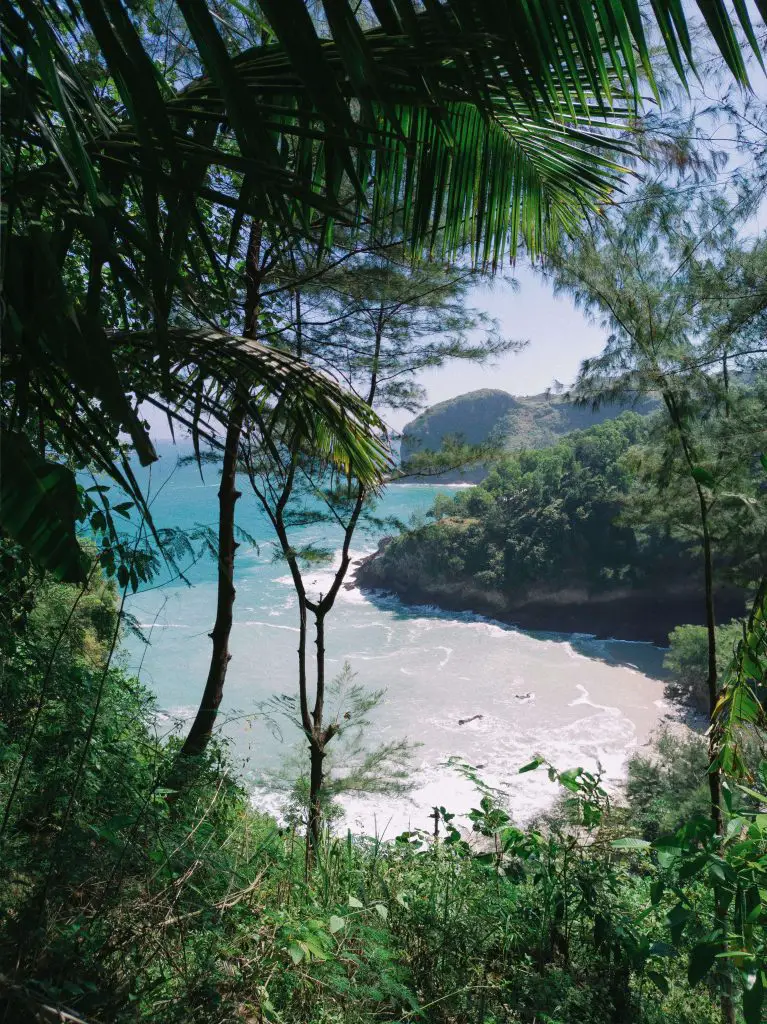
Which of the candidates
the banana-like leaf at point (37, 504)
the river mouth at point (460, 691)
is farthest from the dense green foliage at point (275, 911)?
the river mouth at point (460, 691)

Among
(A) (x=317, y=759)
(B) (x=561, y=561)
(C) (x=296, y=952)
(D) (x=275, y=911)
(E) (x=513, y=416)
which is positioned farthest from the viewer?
(E) (x=513, y=416)

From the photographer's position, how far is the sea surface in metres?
12.5

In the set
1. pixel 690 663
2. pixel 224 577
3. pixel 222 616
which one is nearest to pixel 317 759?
pixel 222 616

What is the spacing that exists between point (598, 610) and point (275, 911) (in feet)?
77.9

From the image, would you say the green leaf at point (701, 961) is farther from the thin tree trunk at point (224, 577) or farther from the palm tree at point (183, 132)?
the thin tree trunk at point (224, 577)

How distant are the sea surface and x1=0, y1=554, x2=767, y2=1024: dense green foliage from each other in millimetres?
9049

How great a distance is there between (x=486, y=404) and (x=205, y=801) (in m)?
36.2

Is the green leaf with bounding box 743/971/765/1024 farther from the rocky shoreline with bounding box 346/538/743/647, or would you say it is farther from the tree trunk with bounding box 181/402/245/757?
the rocky shoreline with bounding box 346/538/743/647

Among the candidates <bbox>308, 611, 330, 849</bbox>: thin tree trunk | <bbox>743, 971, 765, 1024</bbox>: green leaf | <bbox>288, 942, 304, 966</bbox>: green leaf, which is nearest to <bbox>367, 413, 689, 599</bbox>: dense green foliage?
<bbox>308, 611, 330, 849</bbox>: thin tree trunk

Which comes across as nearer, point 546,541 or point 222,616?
point 222,616

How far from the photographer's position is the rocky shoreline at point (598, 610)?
2238cm

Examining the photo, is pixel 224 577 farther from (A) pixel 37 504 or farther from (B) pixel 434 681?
(B) pixel 434 681

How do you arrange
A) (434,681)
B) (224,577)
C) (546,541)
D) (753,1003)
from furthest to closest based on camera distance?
(546,541)
(434,681)
(224,577)
(753,1003)

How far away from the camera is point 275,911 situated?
1099mm
